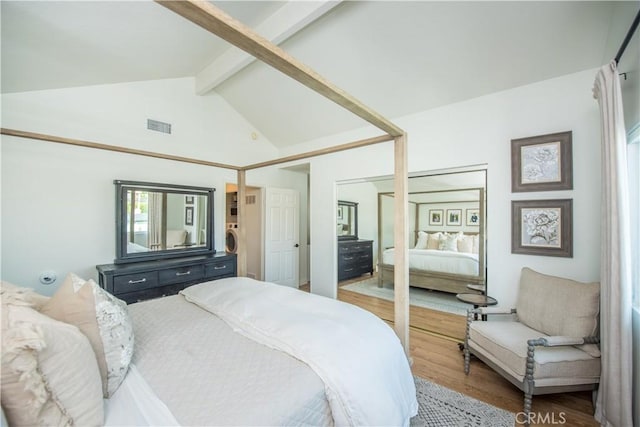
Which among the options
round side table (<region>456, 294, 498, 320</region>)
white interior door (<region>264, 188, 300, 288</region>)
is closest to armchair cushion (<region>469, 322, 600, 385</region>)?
round side table (<region>456, 294, 498, 320</region>)

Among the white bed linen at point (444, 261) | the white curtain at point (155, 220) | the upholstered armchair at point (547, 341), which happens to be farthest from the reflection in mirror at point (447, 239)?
the white curtain at point (155, 220)

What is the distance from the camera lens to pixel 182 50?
3018 millimetres

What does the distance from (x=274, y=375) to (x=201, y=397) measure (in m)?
0.27

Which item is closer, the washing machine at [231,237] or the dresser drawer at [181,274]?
the dresser drawer at [181,274]

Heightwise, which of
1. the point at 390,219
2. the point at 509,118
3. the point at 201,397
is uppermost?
the point at 509,118

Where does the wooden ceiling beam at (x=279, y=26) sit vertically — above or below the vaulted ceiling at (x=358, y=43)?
above

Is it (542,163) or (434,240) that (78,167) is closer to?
(434,240)

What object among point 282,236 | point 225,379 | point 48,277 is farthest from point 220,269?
point 225,379

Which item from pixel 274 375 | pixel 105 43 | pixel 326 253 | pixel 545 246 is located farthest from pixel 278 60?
pixel 326 253

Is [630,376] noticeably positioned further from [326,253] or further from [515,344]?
[326,253]

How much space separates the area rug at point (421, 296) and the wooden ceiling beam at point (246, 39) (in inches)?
131

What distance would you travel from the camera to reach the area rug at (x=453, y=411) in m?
1.76

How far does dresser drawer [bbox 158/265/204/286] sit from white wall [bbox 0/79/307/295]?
0.69 meters

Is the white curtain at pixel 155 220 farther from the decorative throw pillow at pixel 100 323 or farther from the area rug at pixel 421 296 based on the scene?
the area rug at pixel 421 296
